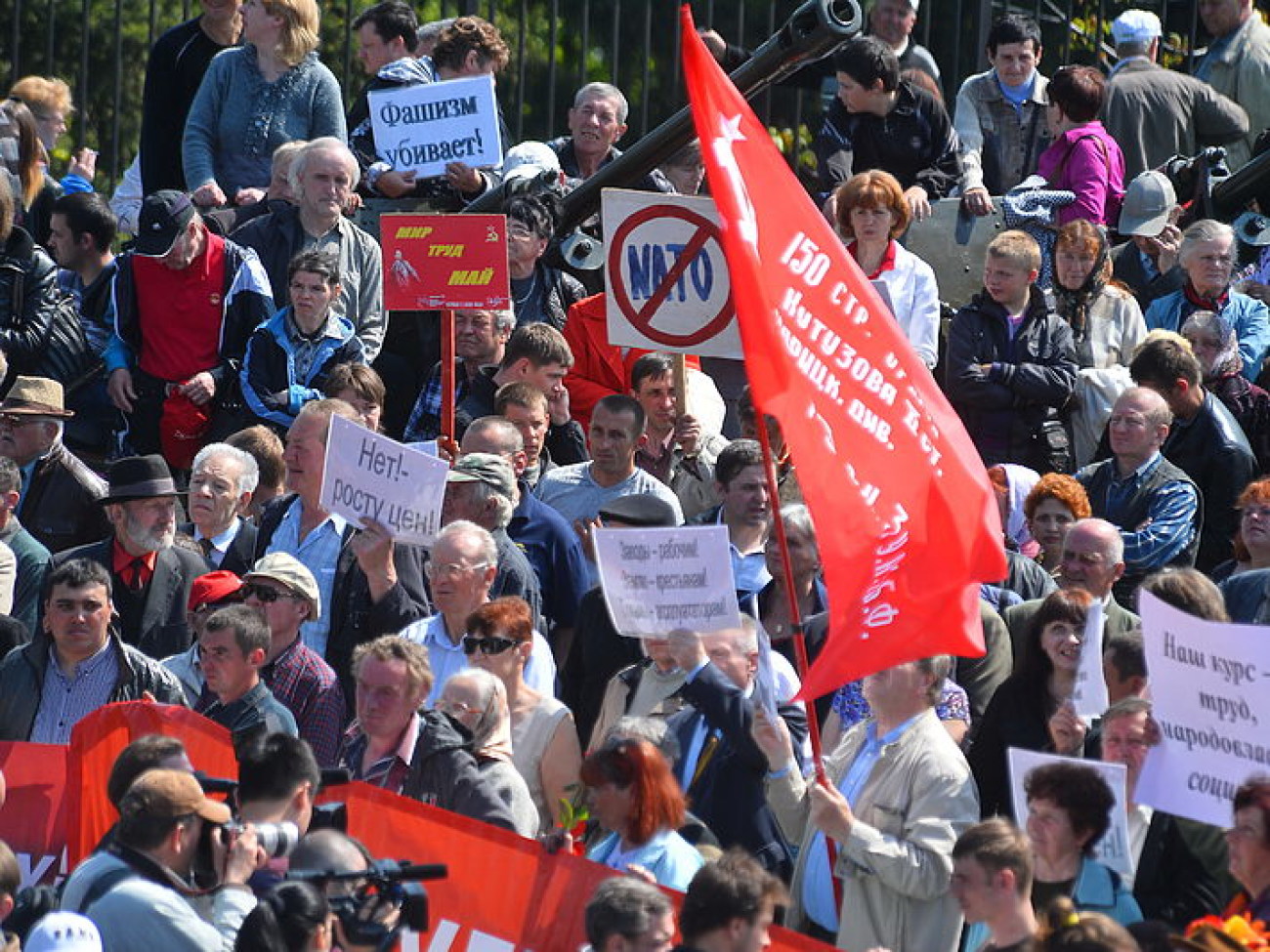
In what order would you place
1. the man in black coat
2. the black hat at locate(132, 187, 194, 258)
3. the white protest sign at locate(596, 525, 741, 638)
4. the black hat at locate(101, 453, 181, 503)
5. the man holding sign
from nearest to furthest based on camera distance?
the man in black coat, the white protest sign at locate(596, 525, 741, 638), the man holding sign, the black hat at locate(101, 453, 181, 503), the black hat at locate(132, 187, 194, 258)

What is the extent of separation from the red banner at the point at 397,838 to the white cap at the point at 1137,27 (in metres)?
8.78

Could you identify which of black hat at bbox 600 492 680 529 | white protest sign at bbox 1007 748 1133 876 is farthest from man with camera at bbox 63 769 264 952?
black hat at bbox 600 492 680 529

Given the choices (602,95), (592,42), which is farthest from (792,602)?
(592,42)

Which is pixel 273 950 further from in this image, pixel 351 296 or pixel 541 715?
pixel 351 296

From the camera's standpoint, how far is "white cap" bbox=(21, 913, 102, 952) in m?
6.24

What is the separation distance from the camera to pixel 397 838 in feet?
24.8

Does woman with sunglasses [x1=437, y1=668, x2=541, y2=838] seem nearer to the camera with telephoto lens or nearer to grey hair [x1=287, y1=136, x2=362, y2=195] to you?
the camera with telephoto lens

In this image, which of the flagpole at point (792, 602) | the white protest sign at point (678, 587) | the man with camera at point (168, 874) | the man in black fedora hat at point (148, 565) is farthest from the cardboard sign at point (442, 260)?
the man with camera at point (168, 874)

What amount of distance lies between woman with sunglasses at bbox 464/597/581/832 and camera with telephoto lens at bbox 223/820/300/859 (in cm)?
154

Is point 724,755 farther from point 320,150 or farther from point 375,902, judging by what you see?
point 320,150

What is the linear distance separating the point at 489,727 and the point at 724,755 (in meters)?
0.68

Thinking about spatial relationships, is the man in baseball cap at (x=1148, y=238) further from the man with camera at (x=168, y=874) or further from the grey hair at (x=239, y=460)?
the man with camera at (x=168, y=874)

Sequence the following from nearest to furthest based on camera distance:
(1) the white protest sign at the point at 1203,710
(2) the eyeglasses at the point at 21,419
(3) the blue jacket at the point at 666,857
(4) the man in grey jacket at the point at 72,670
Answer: (1) the white protest sign at the point at 1203,710 → (3) the blue jacket at the point at 666,857 → (4) the man in grey jacket at the point at 72,670 → (2) the eyeglasses at the point at 21,419

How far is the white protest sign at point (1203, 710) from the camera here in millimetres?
6898
